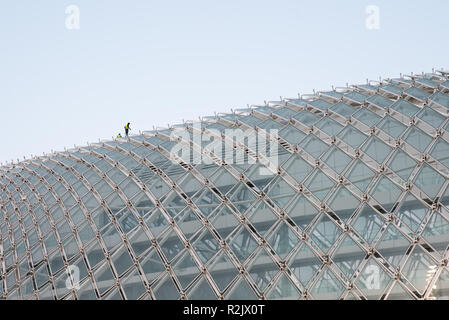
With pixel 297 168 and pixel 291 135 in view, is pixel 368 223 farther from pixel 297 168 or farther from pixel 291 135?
pixel 291 135

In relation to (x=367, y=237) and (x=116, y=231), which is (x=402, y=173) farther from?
(x=116, y=231)

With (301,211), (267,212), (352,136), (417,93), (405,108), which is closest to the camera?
(301,211)

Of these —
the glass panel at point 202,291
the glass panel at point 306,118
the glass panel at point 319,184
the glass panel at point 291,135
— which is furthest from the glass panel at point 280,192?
the glass panel at point 306,118

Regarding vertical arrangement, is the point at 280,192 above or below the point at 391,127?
below

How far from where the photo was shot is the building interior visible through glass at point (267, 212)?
77.7 ft

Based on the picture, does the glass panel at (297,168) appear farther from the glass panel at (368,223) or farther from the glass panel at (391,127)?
the glass panel at (391,127)

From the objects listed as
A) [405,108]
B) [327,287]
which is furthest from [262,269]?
[405,108]

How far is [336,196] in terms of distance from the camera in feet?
86.3

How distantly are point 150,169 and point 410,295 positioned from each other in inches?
605

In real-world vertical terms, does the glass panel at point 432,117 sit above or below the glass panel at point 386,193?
above

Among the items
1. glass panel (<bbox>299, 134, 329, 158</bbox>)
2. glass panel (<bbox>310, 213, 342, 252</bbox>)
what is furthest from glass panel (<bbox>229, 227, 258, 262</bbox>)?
glass panel (<bbox>299, 134, 329, 158</bbox>)

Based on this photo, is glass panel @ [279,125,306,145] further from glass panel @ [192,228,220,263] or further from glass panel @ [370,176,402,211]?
glass panel @ [192,228,220,263]

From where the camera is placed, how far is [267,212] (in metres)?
26.8
